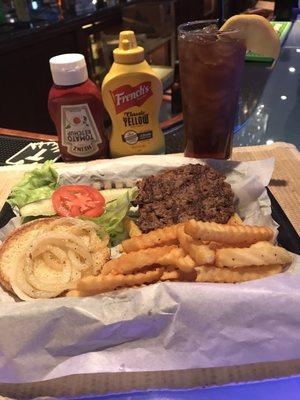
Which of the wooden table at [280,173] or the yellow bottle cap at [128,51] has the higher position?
the yellow bottle cap at [128,51]

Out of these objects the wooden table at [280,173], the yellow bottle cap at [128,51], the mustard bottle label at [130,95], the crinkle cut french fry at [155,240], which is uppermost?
the yellow bottle cap at [128,51]

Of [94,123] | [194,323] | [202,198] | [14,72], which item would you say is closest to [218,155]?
[202,198]

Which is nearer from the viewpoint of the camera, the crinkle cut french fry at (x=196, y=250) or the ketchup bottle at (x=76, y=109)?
the crinkle cut french fry at (x=196, y=250)

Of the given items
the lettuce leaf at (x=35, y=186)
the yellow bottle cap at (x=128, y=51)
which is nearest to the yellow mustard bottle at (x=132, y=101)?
the yellow bottle cap at (x=128, y=51)

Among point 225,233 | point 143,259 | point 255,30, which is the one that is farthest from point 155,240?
point 255,30

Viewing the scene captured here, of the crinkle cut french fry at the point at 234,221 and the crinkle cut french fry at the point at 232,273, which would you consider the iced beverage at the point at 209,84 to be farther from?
the crinkle cut french fry at the point at 232,273

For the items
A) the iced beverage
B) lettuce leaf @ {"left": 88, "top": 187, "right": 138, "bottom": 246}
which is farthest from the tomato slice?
the iced beverage
